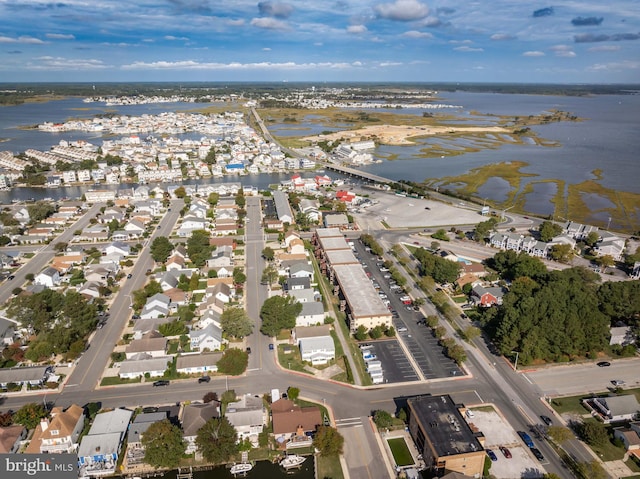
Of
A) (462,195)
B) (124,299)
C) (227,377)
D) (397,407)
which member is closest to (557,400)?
(397,407)

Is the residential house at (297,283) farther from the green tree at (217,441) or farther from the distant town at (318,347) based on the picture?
the green tree at (217,441)

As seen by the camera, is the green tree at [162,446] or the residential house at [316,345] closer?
the green tree at [162,446]

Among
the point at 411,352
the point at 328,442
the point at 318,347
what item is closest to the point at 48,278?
the point at 318,347

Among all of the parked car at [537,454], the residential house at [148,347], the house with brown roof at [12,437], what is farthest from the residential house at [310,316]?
the house with brown roof at [12,437]

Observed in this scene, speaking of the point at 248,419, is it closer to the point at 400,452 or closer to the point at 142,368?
the point at 400,452

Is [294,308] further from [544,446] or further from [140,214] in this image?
[140,214]

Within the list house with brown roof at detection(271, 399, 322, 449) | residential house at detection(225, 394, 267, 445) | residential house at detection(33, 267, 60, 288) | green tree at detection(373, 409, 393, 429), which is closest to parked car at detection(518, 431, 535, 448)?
green tree at detection(373, 409, 393, 429)

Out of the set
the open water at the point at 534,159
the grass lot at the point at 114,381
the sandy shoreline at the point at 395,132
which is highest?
the sandy shoreline at the point at 395,132

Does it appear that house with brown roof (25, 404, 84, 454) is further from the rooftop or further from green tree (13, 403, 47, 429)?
the rooftop
